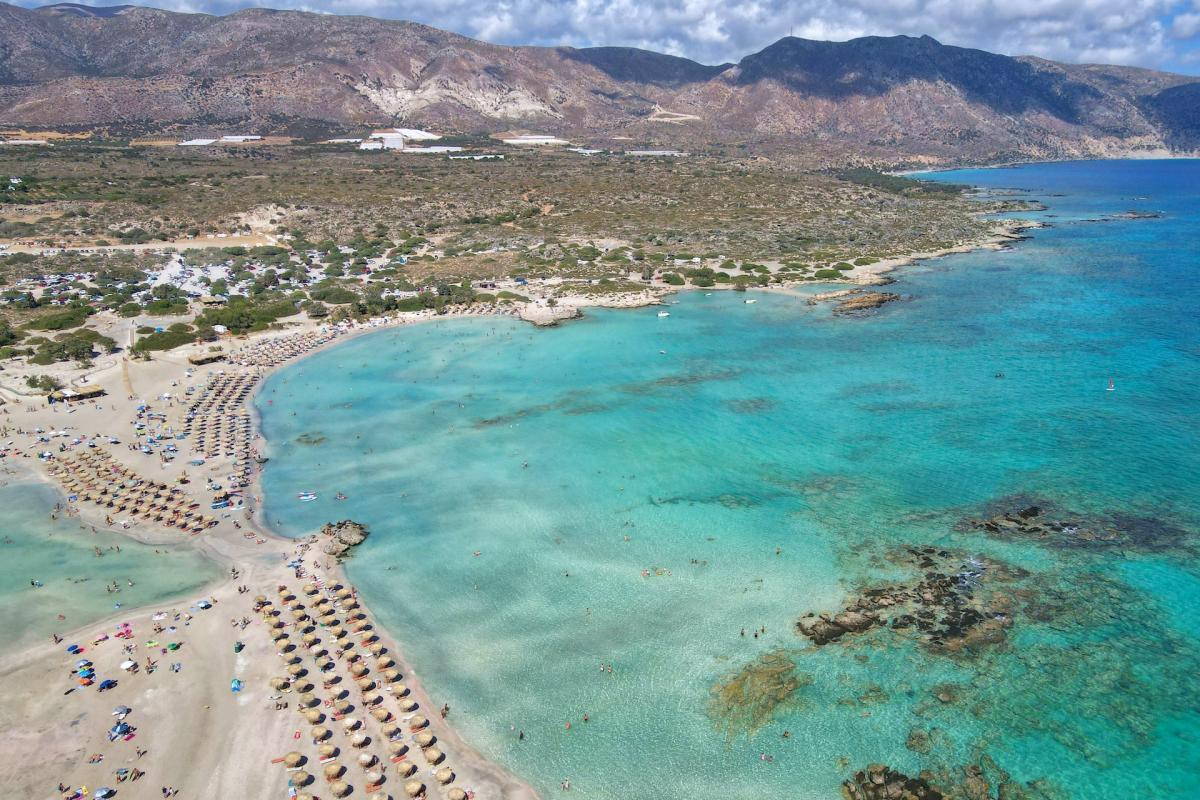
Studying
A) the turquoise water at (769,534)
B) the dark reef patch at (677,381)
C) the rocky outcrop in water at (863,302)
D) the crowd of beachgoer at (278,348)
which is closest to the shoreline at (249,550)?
the crowd of beachgoer at (278,348)

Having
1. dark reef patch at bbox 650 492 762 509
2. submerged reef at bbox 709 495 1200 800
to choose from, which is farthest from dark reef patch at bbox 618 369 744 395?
submerged reef at bbox 709 495 1200 800

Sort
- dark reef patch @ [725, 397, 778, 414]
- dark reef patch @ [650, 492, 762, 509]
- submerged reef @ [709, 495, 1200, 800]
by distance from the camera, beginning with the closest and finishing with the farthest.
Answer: submerged reef @ [709, 495, 1200, 800], dark reef patch @ [650, 492, 762, 509], dark reef patch @ [725, 397, 778, 414]

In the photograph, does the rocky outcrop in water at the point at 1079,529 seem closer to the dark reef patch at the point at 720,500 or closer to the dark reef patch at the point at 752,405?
the dark reef patch at the point at 720,500

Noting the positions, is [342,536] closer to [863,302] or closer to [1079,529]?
[1079,529]

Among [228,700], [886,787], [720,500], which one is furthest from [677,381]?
[228,700]

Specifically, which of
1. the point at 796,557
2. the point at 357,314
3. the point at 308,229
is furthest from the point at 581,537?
the point at 308,229

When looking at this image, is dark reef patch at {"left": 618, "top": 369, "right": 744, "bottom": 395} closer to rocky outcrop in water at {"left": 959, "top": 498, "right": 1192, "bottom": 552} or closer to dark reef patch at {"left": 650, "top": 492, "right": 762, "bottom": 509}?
dark reef patch at {"left": 650, "top": 492, "right": 762, "bottom": 509}

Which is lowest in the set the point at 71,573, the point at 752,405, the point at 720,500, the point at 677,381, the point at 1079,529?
the point at 71,573
